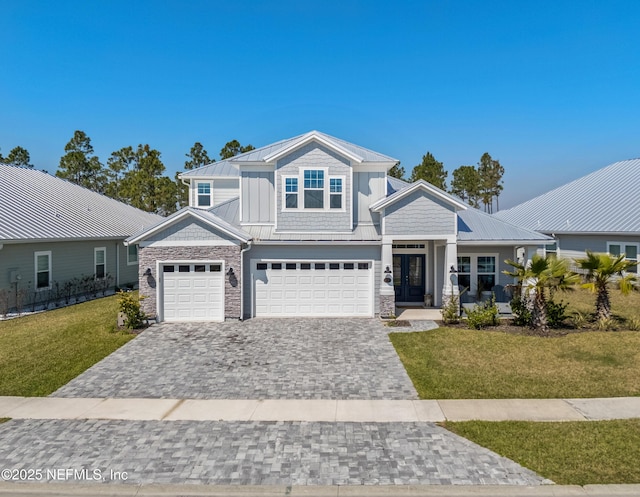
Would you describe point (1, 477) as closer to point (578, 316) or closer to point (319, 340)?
point (319, 340)

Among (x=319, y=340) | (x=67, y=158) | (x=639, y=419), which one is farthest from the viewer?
(x=67, y=158)

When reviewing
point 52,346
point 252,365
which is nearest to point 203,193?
point 52,346

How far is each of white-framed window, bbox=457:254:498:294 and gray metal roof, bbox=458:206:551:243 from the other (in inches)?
43.9

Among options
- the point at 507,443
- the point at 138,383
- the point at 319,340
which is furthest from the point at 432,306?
the point at 138,383

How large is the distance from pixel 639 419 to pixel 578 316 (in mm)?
7778

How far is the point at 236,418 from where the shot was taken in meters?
7.57

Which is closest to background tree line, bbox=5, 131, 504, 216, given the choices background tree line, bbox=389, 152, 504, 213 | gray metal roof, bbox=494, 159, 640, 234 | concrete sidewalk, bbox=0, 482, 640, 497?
background tree line, bbox=389, 152, 504, 213

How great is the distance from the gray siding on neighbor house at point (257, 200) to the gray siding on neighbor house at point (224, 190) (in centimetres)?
559

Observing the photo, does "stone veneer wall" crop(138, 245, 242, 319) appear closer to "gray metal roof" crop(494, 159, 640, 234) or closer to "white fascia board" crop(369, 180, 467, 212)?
"white fascia board" crop(369, 180, 467, 212)

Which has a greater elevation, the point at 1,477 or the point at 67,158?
the point at 67,158

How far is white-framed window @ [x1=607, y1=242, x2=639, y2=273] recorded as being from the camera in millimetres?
21453

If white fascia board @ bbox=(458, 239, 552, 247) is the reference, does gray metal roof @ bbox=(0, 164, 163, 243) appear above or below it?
above

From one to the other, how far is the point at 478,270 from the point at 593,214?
42.4ft

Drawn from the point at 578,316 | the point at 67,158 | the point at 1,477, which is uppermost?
the point at 67,158
